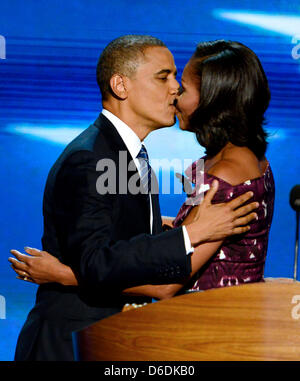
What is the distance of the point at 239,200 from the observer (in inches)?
60.1

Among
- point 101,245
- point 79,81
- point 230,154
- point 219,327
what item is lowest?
point 219,327

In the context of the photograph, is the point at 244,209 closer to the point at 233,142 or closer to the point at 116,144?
the point at 233,142

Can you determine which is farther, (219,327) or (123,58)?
(123,58)

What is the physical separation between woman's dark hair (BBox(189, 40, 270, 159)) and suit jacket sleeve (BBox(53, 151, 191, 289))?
34 centimetres

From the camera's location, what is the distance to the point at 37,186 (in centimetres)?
334

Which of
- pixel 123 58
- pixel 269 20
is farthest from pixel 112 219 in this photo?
pixel 269 20

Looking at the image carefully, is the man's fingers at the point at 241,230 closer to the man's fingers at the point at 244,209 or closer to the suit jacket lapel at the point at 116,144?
the man's fingers at the point at 244,209

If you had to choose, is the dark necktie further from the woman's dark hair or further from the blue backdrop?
the blue backdrop

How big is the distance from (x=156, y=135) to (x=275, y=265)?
38.6 inches

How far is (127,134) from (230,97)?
333 mm

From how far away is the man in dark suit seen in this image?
1439mm
